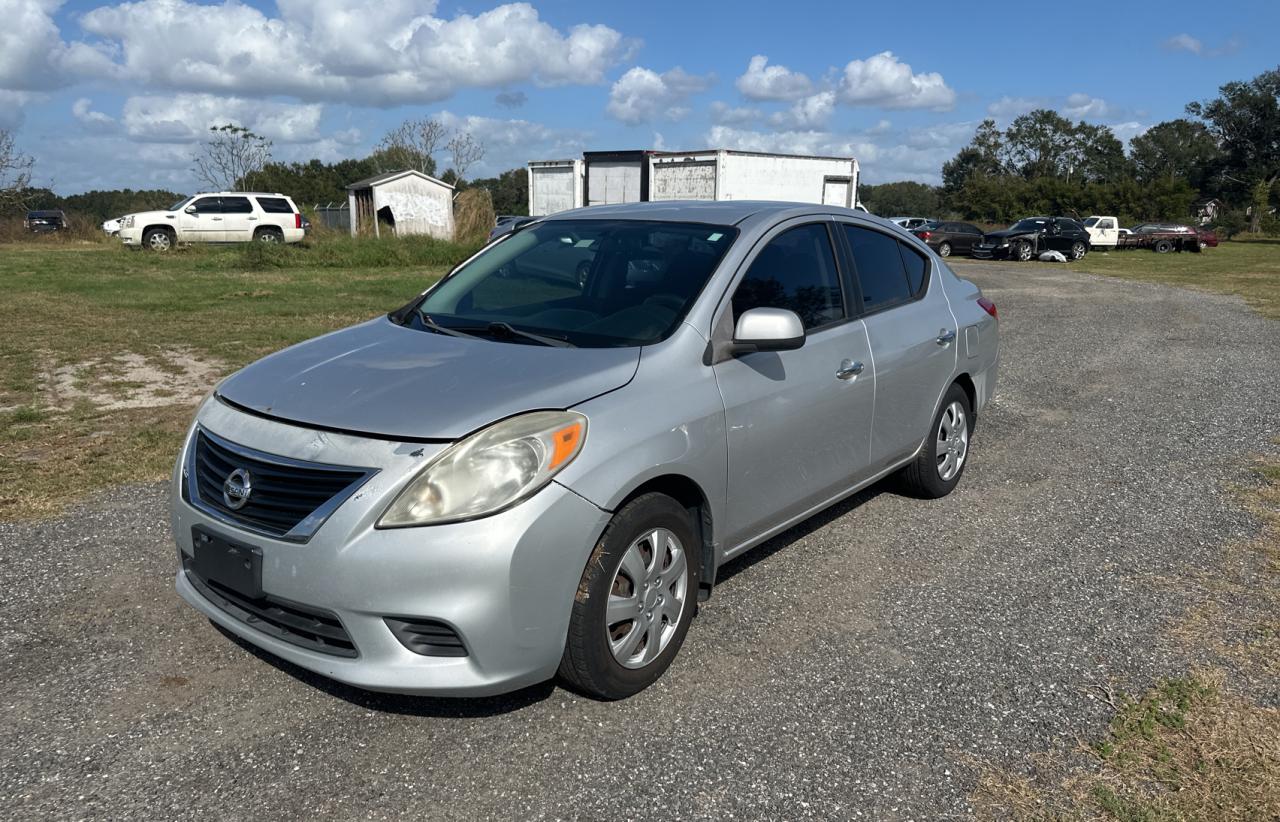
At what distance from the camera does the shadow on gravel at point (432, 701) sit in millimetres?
3168

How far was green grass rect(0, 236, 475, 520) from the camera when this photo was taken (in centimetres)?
596

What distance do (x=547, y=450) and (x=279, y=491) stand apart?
84 centimetres

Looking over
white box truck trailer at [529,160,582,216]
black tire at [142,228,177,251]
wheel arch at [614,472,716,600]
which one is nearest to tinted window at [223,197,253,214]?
black tire at [142,228,177,251]

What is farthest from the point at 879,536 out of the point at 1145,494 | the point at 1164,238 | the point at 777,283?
the point at 1164,238

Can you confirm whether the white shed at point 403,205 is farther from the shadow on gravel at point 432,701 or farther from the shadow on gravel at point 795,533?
the shadow on gravel at point 432,701

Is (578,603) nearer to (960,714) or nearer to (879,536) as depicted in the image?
(960,714)

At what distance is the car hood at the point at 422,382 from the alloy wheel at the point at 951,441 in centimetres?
255

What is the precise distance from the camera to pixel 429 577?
107 inches

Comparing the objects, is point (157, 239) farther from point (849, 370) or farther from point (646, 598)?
point (646, 598)

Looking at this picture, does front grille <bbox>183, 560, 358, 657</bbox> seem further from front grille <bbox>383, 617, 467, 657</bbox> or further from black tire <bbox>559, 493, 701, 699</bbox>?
black tire <bbox>559, 493, 701, 699</bbox>

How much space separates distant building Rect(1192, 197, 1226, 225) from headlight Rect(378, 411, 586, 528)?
7181 cm

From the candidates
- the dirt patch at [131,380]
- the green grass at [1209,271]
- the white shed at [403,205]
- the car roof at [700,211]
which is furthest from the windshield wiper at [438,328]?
the white shed at [403,205]

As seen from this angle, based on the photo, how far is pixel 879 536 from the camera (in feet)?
15.9

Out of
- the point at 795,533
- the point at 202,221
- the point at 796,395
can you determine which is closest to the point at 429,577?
the point at 796,395
